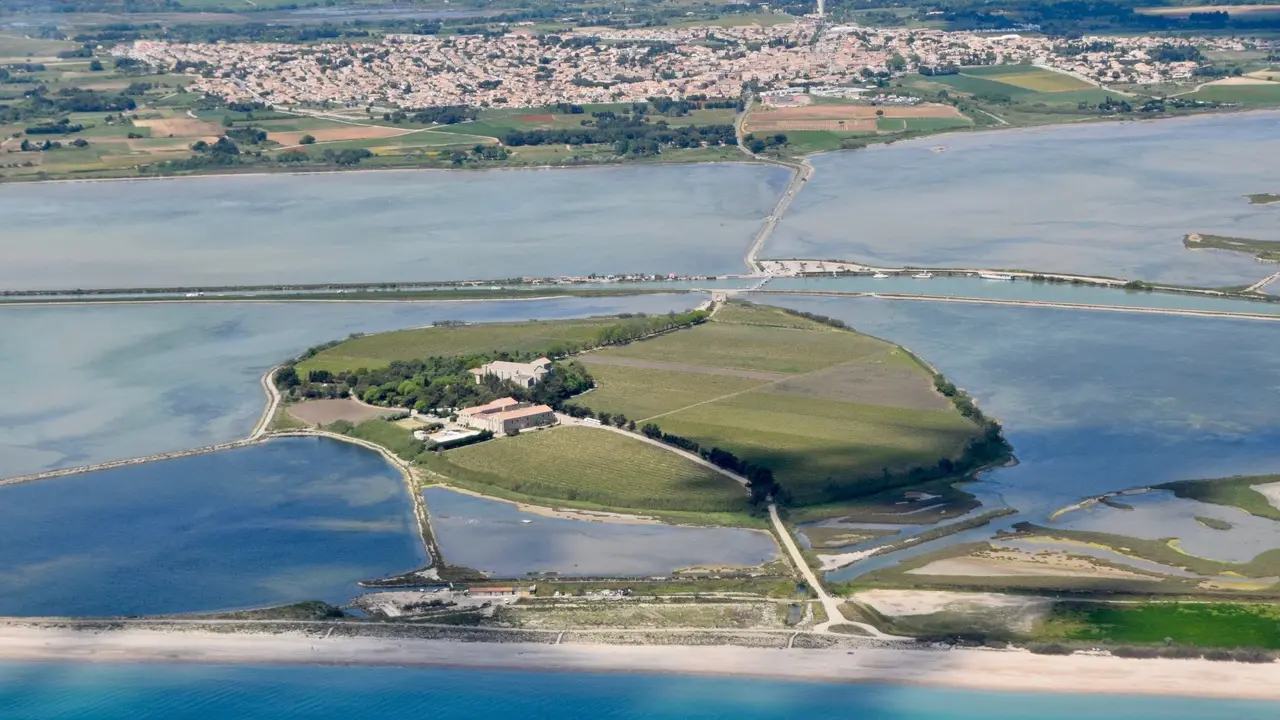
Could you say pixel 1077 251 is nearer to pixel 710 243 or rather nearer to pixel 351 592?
pixel 710 243

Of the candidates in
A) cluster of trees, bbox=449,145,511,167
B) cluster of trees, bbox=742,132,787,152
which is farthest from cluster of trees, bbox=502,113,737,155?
cluster of trees, bbox=449,145,511,167

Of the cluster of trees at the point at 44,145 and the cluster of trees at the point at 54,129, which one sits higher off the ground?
the cluster of trees at the point at 54,129

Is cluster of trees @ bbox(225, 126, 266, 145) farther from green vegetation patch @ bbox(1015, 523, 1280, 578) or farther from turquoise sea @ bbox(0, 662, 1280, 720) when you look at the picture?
turquoise sea @ bbox(0, 662, 1280, 720)

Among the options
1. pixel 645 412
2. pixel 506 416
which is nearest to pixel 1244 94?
pixel 645 412

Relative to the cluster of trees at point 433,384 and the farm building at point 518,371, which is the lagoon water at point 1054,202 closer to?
the cluster of trees at point 433,384

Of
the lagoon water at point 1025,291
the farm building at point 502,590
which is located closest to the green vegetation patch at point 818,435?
the farm building at point 502,590

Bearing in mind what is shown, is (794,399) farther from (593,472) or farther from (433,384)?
(433,384)

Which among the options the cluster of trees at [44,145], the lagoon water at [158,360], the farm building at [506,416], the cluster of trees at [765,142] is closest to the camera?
the farm building at [506,416]
